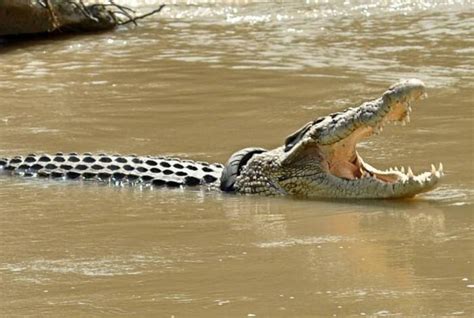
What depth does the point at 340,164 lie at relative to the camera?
268 inches

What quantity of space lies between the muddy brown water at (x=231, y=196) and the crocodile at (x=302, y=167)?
0.11 m

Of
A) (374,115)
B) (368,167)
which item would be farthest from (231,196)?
(374,115)

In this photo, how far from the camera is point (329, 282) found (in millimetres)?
4738

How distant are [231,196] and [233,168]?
7.6 inches

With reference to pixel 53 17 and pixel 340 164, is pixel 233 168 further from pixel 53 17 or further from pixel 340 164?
pixel 53 17

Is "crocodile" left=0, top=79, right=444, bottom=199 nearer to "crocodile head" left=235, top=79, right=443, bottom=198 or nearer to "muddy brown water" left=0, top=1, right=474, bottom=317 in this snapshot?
"crocodile head" left=235, top=79, right=443, bottom=198

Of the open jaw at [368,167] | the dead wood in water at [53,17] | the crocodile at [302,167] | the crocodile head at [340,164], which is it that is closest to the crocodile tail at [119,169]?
the crocodile at [302,167]

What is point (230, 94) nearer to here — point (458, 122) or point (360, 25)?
point (458, 122)

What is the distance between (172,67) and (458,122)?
4084 millimetres

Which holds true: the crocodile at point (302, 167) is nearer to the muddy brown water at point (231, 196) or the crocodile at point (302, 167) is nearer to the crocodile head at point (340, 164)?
the crocodile head at point (340, 164)

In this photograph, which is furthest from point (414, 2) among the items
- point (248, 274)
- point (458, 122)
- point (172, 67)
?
point (248, 274)

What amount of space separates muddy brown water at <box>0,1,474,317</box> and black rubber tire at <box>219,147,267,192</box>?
0.13m

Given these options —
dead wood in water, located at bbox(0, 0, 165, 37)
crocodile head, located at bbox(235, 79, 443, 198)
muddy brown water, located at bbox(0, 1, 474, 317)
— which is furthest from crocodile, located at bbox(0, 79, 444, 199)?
dead wood in water, located at bbox(0, 0, 165, 37)

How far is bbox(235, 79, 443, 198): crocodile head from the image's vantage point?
632 cm
